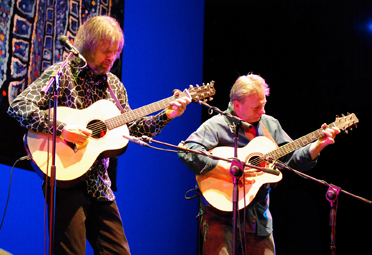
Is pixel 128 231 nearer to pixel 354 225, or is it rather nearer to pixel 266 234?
pixel 266 234

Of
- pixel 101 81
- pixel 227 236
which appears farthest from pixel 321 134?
pixel 101 81

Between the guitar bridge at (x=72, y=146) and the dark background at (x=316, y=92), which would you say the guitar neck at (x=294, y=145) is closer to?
the dark background at (x=316, y=92)

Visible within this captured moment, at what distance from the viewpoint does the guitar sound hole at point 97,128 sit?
282cm

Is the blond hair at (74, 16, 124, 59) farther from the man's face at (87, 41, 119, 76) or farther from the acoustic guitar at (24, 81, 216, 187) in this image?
the acoustic guitar at (24, 81, 216, 187)

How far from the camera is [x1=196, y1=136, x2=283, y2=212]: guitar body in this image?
3.32 metres

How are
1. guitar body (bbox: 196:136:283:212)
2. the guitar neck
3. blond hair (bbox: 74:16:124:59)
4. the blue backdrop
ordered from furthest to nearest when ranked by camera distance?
the blue backdrop
the guitar neck
guitar body (bbox: 196:136:283:212)
blond hair (bbox: 74:16:124:59)

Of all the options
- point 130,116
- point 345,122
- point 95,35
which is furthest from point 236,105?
point 95,35

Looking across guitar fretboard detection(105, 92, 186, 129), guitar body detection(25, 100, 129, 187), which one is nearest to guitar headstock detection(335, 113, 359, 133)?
guitar fretboard detection(105, 92, 186, 129)

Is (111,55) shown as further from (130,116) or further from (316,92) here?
(316,92)

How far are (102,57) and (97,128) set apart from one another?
1.65 ft

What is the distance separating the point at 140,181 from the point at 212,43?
7.60 feet

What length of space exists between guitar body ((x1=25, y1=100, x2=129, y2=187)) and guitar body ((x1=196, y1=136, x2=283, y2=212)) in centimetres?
93

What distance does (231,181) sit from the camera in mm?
3424

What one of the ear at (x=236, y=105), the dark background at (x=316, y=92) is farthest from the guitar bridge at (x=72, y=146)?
the dark background at (x=316, y=92)
